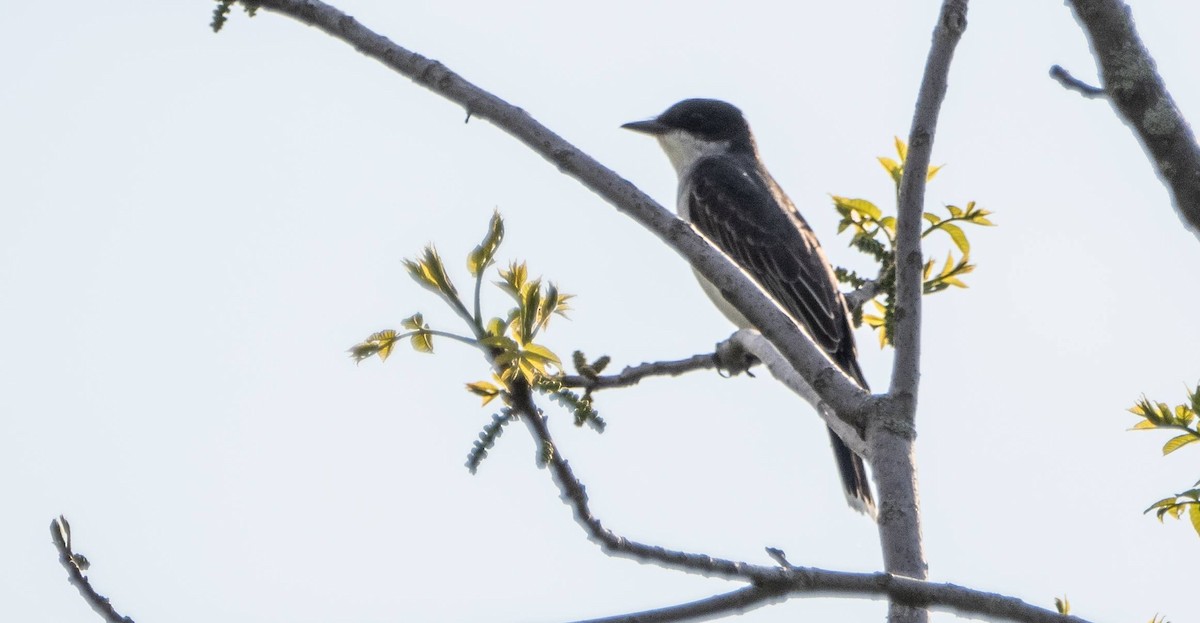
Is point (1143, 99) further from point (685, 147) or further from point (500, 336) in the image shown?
point (685, 147)

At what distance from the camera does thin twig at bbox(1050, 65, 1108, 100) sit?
380 centimetres

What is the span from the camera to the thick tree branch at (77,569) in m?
3.67

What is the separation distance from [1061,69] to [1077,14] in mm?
178

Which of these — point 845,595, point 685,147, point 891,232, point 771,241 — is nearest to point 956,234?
point 891,232

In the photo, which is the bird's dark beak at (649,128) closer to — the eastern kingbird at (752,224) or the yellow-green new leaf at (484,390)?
the eastern kingbird at (752,224)

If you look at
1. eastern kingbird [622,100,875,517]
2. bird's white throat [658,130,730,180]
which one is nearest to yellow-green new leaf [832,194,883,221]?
eastern kingbird [622,100,875,517]

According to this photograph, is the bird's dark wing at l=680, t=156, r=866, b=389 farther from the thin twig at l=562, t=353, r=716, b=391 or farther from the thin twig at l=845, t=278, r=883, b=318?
the thin twig at l=562, t=353, r=716, b=391

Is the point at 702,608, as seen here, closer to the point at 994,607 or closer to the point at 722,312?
the point at 994,607

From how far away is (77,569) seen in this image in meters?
3.84

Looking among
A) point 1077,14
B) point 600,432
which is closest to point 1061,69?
point 1077,14

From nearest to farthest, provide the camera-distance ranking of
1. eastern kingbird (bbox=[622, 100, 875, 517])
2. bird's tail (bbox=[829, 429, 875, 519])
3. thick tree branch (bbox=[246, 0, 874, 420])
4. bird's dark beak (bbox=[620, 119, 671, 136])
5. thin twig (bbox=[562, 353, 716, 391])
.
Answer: thick tree branch (bbox=[246, 0, 874, 420]), thin twig (bbox=[562, 353, 716, 391]), bird's tail (bbox=[829, 429, 875, 519]), eastern kingbird (bbox=[622, 100, 875, 517]), bird's dark beak (bbox=[620, 119, 671, 136])

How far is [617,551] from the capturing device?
337 centimetres

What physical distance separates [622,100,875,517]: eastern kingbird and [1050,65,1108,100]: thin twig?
210 inches

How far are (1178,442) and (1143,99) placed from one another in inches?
45.9
